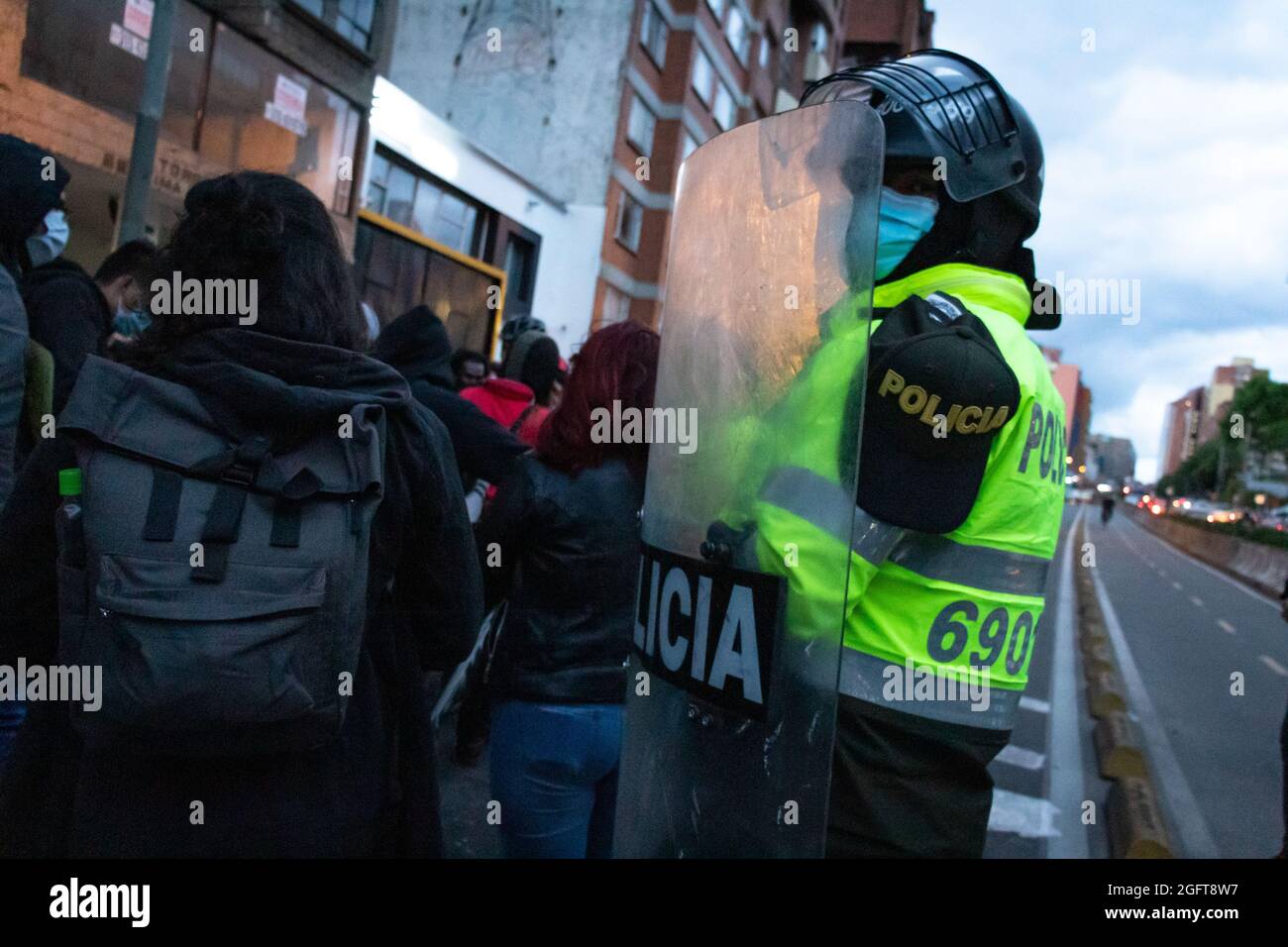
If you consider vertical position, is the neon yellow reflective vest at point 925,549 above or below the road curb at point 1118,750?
above

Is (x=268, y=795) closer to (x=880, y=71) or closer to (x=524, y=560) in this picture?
(x=524, y=560)

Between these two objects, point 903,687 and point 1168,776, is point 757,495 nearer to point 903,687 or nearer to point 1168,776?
point 903,687

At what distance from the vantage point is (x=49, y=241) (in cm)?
325

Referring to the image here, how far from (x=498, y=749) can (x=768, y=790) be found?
155cm

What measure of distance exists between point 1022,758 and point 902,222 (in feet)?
17.2

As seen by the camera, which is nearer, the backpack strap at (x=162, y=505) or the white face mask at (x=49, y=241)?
the backpack strap at (x=162, y=505)

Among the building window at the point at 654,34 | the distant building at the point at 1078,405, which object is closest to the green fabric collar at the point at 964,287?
the building window at the point at 654,34

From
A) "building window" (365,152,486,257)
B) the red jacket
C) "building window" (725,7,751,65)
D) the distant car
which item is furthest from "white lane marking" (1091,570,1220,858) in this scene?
the distant car

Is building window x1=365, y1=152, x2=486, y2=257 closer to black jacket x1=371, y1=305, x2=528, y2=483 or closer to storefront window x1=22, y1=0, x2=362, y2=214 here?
storefront window x1=22, y1=0, x2=362, y2=214

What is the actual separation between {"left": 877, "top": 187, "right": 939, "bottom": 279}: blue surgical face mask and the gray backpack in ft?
3.29

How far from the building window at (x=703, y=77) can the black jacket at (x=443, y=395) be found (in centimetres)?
2456

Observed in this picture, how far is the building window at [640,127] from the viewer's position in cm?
2430

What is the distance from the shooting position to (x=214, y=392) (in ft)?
5.72

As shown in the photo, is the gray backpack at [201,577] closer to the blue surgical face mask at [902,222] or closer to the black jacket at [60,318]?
the blue surgical face mask at [902,222]
